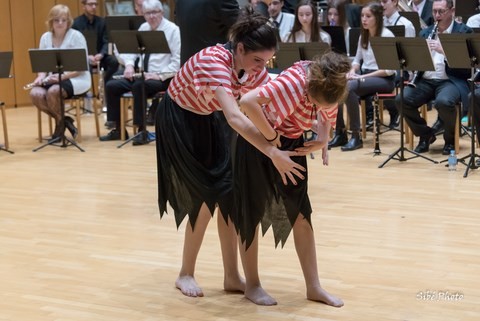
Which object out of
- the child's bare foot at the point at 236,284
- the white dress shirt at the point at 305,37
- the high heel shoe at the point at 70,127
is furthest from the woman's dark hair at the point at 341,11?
the child's bare foot at the point at 236,284

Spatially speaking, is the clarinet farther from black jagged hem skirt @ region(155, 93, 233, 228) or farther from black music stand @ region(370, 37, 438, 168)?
black jagged hem skirt @ region(155, 93, 233, 228)

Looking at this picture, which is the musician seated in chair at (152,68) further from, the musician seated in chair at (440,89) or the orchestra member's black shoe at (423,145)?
the orchestra member's black shoe at (423,145)

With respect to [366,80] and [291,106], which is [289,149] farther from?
[366,80]

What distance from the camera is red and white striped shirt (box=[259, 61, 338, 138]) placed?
3.52 metres

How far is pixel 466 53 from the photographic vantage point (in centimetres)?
694

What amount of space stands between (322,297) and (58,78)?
5808 millimetres

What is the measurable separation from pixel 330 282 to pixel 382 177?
2864 mm

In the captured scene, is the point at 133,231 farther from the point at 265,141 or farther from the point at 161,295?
the point at 265,141

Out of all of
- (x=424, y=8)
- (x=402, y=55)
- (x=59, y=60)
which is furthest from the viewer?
(x=424, y=8)

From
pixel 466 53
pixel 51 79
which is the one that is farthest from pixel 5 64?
pixel 466 53

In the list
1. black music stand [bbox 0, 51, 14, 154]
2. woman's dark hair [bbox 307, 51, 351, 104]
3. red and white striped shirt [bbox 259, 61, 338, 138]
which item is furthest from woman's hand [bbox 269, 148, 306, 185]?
black music stand [bbox 0, 51, 14, 154]

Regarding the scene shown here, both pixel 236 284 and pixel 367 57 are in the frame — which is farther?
pixel 367 57

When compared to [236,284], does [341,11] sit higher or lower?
higher

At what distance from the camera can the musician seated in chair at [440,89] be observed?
7.64 meters
